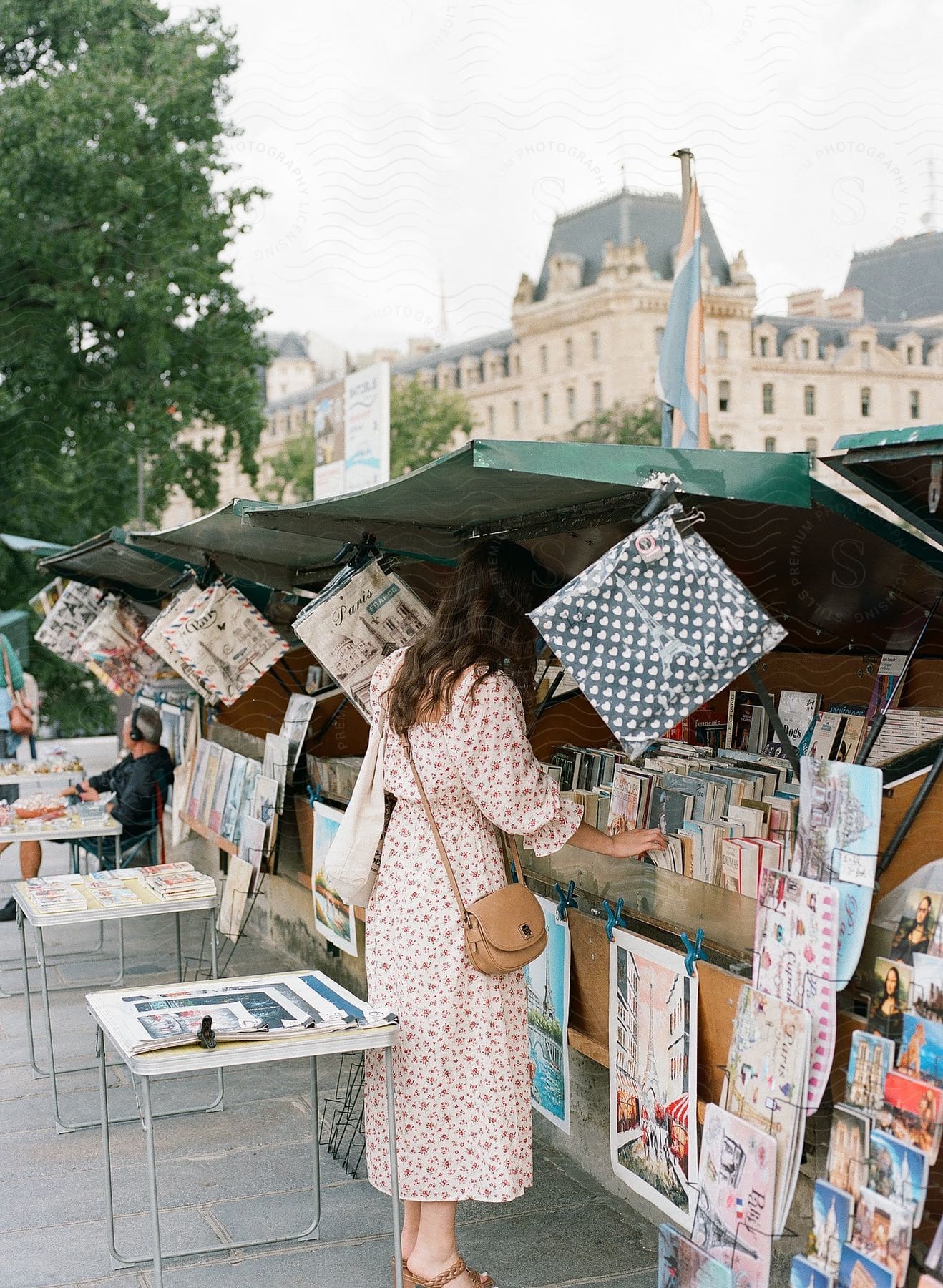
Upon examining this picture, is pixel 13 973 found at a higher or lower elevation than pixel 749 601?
lower

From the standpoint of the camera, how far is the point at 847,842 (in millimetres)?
2322

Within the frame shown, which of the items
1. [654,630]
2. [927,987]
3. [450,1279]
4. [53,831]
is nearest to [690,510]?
[654,630]

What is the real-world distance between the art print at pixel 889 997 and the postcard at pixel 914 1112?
0.07 metres

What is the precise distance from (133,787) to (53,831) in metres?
0.70

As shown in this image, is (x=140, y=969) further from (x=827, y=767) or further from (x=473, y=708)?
Result: (x=827, y=767)

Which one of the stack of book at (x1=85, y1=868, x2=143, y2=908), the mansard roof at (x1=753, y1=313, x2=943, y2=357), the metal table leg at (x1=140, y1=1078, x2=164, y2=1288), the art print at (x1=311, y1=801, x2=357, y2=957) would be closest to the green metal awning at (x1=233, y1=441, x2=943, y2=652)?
the art print at (x1=311, y1=801, x2=357, y2=957)

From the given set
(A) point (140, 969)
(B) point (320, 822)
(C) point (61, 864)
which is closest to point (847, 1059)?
(B) point (320, 822)

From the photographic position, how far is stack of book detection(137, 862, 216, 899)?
4.15m

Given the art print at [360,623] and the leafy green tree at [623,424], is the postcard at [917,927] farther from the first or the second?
the leafy green tree at [623,424]

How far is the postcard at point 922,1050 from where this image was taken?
6.84 feet

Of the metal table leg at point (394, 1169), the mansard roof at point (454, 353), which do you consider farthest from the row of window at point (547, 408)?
the metal table leg at point (394, 1169)

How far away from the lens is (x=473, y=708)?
2.78m

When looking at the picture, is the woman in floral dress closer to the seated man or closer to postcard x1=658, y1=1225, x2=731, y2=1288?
postcard x1=658, y1=1225, x2=731, y2=1288

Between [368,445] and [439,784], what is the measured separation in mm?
23566
